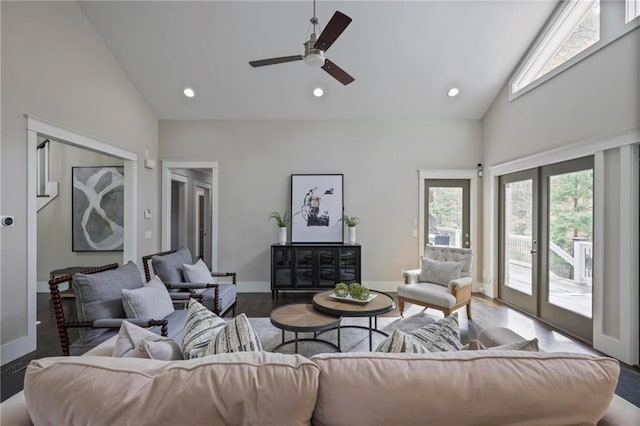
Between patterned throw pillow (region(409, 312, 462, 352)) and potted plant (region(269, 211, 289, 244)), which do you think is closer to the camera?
patterned throw pillow (region(409, 312, 462, 352))

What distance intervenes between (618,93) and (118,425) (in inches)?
168

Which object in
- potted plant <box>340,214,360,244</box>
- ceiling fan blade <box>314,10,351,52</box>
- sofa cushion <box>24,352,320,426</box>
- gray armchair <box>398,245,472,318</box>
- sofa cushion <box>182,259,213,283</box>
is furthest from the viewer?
potted plant <box>340,214,360,244</box>

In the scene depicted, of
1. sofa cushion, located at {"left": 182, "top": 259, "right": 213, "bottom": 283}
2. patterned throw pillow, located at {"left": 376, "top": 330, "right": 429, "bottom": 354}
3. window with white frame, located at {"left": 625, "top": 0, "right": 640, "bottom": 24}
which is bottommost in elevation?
sofa cushion, located at {"left": 182, "top": 259, "right": 213, "bottom": 283}

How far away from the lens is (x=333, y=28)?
225cm

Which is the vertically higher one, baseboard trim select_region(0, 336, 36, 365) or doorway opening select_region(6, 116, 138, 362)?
doorway opening select_region(6, 116, 138, 362)

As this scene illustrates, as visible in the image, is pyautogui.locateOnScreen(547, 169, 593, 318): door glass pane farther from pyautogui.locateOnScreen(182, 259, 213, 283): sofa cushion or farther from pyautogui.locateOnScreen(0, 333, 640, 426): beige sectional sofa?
pyautogui.locateOnScreen(182, 259, 213, 283): sofa cushion

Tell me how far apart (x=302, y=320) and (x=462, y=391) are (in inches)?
72.6

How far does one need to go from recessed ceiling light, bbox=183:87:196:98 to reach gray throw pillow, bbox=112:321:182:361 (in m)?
4.35

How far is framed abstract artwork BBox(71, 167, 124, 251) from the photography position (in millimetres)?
5207

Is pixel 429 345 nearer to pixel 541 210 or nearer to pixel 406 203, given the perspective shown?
pixel 541 210

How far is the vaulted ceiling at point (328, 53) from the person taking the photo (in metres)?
3.70

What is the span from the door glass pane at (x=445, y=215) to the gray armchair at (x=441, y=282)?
1054mm

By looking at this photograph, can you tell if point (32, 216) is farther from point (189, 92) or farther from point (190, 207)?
point (190, 207)

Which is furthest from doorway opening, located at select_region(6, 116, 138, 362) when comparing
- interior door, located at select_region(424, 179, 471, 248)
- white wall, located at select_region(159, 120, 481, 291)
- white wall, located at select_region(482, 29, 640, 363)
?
white wall, located at select_region(482, 29, 640, 363)
